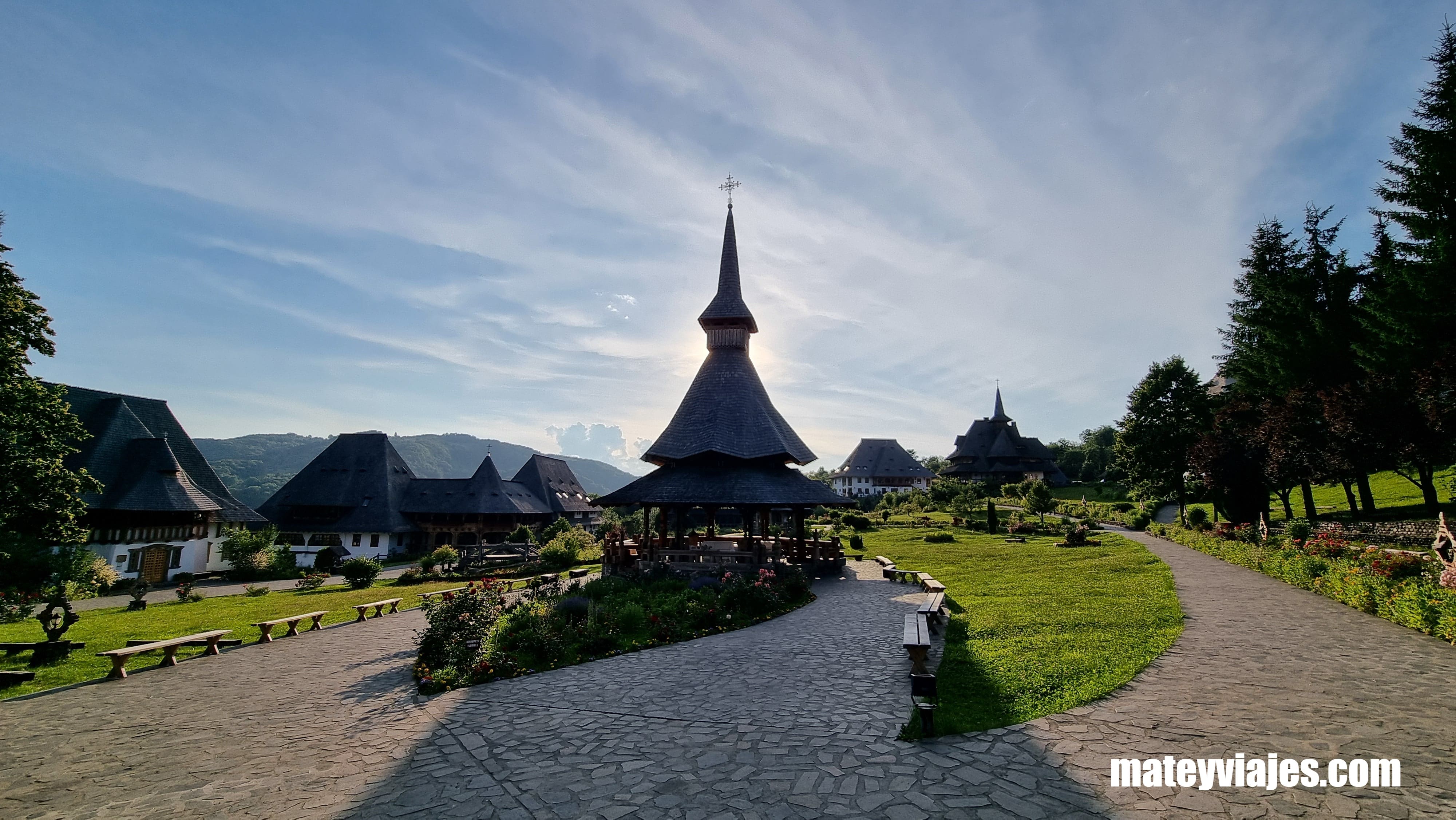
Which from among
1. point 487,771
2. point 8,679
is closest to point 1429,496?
point 487,771

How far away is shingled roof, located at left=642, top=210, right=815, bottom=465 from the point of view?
21.4m

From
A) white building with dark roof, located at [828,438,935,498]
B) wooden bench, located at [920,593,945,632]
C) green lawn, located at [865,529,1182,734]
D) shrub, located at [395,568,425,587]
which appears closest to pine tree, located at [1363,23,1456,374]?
green lawn, located at [865,529,1182,734]

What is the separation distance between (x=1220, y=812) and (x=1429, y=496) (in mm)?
25458

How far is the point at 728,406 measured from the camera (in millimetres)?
22719

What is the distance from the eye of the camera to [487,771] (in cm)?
636

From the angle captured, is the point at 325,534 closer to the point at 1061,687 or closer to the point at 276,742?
the point at 276,742

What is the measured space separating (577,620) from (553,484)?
144ft

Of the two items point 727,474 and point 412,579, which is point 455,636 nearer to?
point 727,474

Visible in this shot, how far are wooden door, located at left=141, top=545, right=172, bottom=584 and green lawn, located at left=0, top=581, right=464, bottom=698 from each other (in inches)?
422

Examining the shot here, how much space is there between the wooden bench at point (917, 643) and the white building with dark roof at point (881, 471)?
8385 centimetres

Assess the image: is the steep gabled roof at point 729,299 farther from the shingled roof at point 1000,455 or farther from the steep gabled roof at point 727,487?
the shingled roof at point 1000,455

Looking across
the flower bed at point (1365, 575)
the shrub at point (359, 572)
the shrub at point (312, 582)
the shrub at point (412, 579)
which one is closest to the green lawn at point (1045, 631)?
the flower bed at point (1365, 575)

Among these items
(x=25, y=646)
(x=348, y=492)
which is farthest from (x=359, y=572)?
(x=348, y=492)

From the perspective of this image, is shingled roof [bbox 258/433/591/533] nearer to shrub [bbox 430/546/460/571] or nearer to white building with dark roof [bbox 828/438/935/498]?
shrub [bbox 430/546/460/571]
